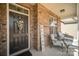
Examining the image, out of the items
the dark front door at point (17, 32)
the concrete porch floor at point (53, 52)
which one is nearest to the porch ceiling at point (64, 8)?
the dark front door at point (17, 32)

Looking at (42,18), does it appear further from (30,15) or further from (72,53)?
(72,53)

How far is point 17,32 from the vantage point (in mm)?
1775

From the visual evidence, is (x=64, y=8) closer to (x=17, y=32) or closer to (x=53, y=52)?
(x=53, y=52)

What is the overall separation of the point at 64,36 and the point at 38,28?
50 cm

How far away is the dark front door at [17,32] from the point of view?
5.60ft

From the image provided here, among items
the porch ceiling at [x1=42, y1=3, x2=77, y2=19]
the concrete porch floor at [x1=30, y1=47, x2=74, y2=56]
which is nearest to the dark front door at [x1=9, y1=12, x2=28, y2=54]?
the concrete porch floor at [x1=30, y1=47, x2=74, y2=56]

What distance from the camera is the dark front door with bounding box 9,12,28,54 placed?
171 centimetres

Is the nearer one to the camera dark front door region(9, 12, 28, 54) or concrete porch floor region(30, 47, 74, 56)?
dark front door region(9, 12, 28, 54)

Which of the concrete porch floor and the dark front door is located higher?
the dark front door

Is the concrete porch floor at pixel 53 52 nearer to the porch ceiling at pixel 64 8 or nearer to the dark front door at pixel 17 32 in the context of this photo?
the dark front door at pixel 17 32

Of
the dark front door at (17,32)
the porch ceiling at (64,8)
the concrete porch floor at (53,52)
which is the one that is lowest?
the concrete porch floor at (53,52)

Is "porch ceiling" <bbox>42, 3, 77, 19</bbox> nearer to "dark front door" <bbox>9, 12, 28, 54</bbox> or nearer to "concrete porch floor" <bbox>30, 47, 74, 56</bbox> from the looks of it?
"dark front door" <bbox>9, 12, 28, 54</bbox>

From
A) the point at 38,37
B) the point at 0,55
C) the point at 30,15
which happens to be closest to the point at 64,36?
the point at 38,37

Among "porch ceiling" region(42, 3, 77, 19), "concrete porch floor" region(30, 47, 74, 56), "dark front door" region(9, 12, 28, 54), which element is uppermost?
"porch ceiling" region(42, 3, 77, 19)
